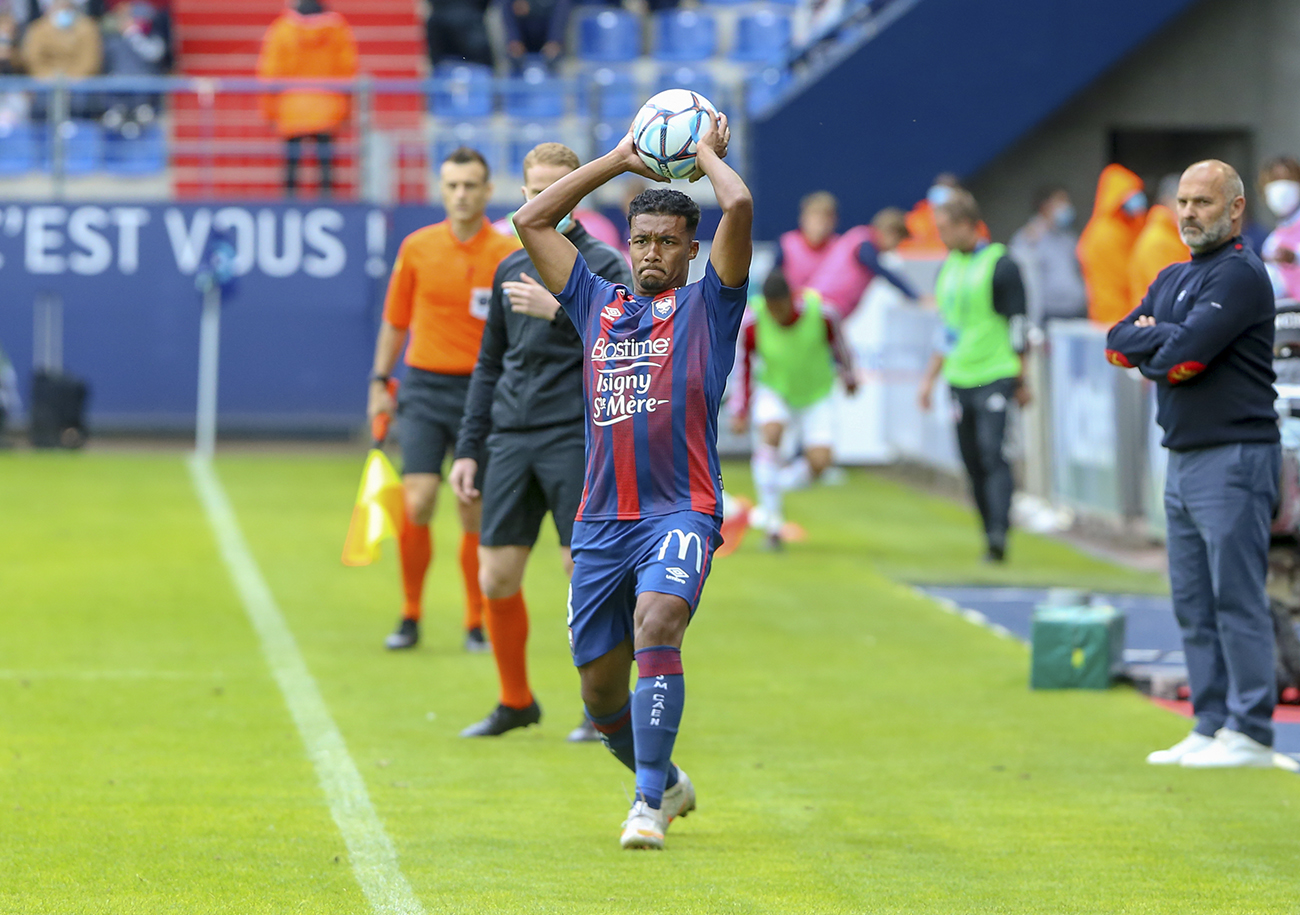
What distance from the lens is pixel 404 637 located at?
10.1 m

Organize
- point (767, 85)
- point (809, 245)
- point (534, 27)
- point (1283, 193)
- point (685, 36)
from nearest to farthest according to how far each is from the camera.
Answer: point (1283, 193), point (809, 245), point (767, 85), point (534, 27), point (685, 36)

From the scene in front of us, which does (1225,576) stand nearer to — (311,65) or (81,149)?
(311,65)

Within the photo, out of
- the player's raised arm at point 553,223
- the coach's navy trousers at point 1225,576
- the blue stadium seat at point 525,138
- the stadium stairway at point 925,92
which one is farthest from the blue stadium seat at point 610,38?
the player's raised arm at point 553,223

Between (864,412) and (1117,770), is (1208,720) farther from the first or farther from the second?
(864,412)

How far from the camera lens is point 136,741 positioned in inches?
304

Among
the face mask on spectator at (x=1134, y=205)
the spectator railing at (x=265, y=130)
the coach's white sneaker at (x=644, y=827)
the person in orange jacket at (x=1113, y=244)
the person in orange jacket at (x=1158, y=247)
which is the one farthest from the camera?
the spectator railing at (x=265, y=130)

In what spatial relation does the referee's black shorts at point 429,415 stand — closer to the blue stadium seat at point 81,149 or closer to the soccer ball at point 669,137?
the soccer ball at point 669,137

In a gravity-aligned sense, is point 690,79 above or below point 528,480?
above

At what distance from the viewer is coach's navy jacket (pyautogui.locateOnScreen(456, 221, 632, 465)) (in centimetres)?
759

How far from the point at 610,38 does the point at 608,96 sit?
2219 millimetres

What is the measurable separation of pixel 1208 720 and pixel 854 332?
1204 centimetres

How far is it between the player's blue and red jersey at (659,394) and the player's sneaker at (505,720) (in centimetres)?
208

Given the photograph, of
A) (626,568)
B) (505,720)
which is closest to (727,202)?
(626,568)

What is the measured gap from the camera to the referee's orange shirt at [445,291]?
9.22 meters
